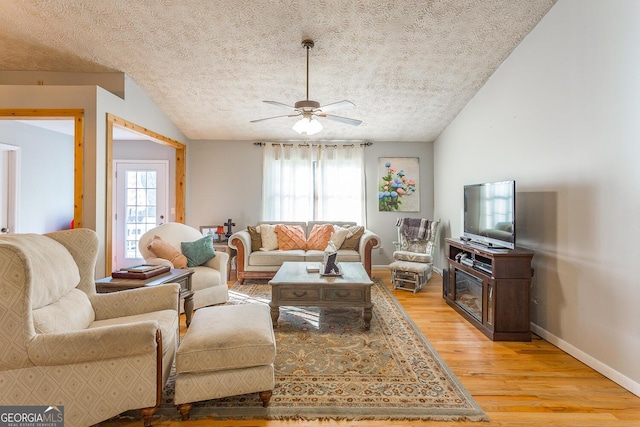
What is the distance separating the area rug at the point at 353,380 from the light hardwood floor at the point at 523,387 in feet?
0.24

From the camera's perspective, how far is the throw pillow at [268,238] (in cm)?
518

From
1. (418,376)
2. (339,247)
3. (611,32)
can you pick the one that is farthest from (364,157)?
(418,376)

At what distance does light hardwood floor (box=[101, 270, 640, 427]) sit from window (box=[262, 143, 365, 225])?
120 inches

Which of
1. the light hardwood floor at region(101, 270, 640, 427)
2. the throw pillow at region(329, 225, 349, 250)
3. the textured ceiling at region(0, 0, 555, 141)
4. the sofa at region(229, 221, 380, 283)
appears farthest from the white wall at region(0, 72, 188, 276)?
the throw pillow at region(329, 225, 349, 250)

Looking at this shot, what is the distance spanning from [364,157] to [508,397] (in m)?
4.50

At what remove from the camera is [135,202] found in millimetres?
5980

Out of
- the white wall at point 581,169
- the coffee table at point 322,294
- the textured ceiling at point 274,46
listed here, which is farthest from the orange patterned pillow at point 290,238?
the white wall at point 581,169

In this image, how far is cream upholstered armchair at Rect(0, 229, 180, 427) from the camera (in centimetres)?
155

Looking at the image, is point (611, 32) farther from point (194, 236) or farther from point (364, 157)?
point (194, 236)

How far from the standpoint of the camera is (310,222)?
5711 mm

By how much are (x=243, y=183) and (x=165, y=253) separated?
8.73 ft

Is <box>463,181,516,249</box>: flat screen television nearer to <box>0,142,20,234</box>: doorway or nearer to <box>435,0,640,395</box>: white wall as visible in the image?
<box>435,0,640,395</box>: white wall

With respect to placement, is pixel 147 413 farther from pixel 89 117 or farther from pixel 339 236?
pixel 339 236

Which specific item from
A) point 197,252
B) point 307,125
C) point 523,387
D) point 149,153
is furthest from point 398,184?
point 149,153
